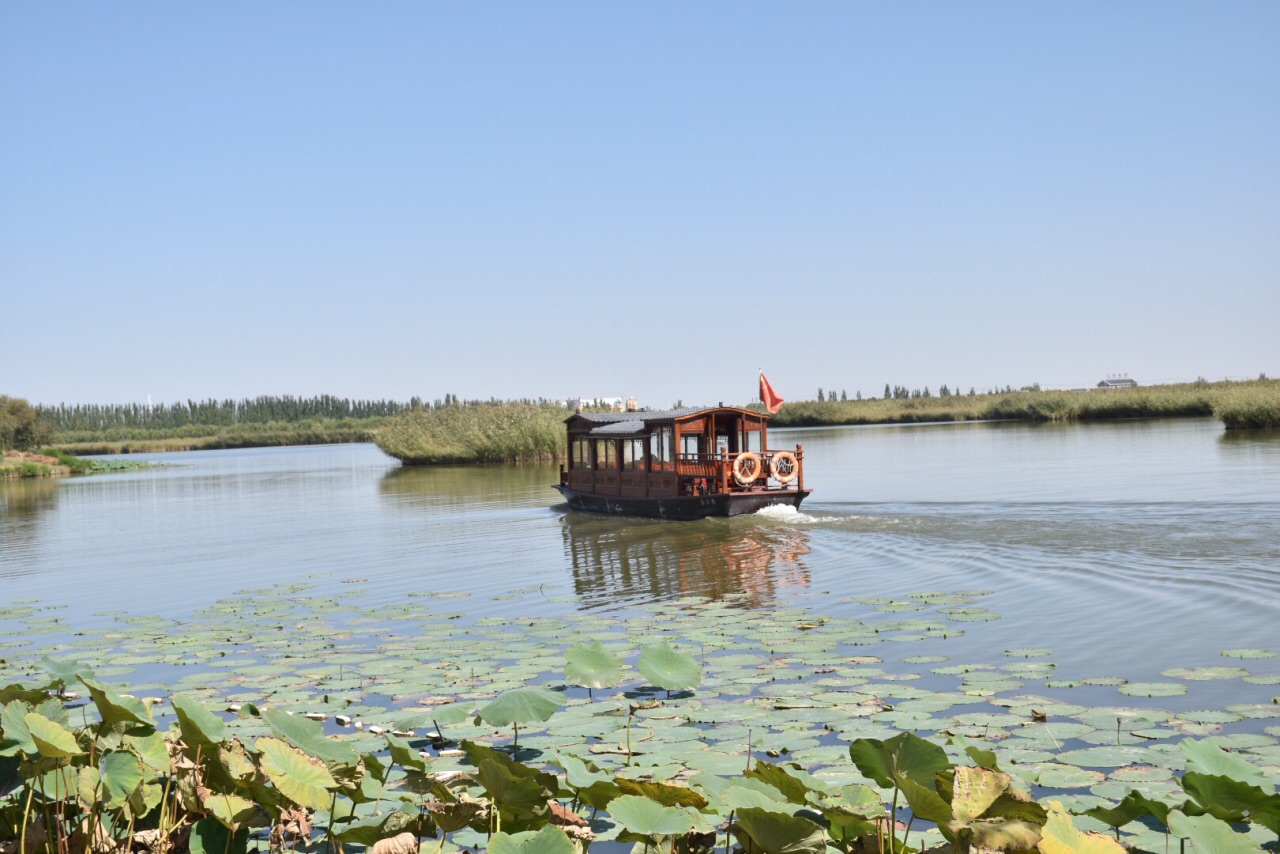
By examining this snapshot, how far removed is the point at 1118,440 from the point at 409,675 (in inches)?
1440

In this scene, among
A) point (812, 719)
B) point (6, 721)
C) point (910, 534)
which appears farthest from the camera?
point (910, 534)

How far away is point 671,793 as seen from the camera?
3490mm

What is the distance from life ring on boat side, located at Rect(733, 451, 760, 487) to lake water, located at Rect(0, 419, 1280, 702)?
891mm

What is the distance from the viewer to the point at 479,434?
47125 millimetres

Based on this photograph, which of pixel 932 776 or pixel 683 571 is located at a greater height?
pixel 932 776

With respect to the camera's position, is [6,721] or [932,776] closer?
[932,776]

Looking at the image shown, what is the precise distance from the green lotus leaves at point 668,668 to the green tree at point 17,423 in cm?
6316

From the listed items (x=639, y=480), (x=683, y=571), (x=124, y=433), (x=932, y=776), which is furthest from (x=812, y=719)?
(x=124, y=433)

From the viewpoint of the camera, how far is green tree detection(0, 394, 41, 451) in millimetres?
59531

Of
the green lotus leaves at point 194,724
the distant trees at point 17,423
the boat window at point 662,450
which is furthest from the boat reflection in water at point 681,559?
the distant trees at point 17,423

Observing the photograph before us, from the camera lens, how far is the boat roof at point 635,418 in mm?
21297

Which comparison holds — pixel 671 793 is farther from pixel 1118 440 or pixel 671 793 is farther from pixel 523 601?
pixel 1118 440

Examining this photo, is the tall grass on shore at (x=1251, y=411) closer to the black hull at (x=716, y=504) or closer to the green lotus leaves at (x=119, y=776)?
the black hull at (x=716, y=504)

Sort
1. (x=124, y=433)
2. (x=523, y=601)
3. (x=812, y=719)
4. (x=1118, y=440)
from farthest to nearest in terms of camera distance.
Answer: (x=124, y=433) → (x=1118, y=440) → (x=523, y=601) → (x=812, y=719)
